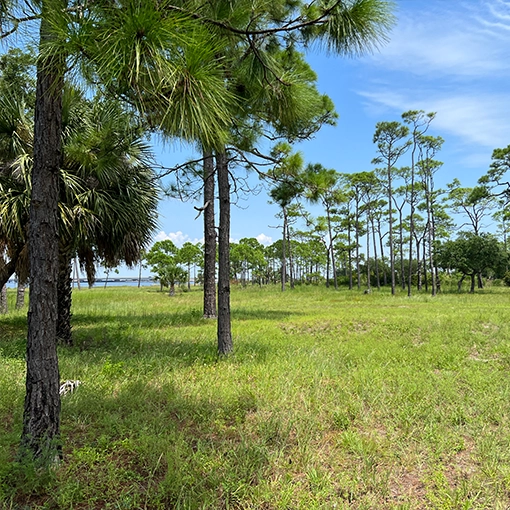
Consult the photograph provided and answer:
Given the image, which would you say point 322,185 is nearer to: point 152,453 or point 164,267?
point 152,453

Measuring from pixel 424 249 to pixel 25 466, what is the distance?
28.5 metres

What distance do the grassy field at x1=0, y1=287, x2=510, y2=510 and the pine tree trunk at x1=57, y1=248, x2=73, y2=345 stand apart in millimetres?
561

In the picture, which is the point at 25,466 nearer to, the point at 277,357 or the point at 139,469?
the point at 139,469

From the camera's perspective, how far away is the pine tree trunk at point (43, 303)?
85.3 inches

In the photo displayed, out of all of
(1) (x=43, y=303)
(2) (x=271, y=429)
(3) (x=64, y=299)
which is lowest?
(2) (x=271, y=429)

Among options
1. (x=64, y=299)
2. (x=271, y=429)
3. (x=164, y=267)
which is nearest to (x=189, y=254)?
(x=164, y=267)

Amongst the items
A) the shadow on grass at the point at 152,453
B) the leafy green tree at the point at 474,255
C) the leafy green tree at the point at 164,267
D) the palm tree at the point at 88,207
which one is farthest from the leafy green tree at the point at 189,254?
the shadow on grass at the point at 152,453

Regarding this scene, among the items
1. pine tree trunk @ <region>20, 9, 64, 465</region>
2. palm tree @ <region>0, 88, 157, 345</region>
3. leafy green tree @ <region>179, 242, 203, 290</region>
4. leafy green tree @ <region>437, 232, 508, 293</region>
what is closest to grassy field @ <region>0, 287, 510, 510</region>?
pine tree trunk @ <region>20, 9, 64, 465</region>

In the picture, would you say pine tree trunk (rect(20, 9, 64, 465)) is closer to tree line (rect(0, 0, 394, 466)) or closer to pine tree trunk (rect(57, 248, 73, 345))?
tree line (rect(0, 0, 394, 466))

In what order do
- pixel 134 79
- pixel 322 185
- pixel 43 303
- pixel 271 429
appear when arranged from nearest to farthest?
pixel 134 79
pixel 43 303
pixel 271 429
pixel 322 185

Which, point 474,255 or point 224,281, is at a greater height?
point 474,255

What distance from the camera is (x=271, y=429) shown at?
9.16 feet

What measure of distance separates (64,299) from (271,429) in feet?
16.2

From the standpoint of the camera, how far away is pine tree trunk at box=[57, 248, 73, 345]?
19.6ft
